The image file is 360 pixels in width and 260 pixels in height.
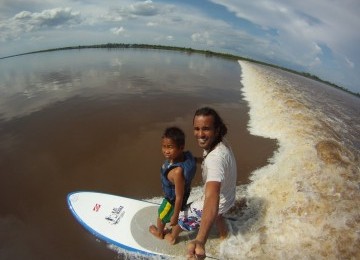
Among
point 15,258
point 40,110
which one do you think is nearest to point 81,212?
point 15,258

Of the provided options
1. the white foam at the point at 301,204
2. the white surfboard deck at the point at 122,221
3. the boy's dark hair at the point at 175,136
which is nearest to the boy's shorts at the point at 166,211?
the white surfboard deck at the point at 122,221

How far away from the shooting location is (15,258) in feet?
17.3

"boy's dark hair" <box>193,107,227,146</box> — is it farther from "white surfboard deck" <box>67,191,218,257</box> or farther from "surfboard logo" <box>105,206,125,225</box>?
"surfboard logo" <box>105,206,125,225</box>

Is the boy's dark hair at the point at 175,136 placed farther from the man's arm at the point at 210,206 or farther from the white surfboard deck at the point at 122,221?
the white surfboard deck at the point at 122,221

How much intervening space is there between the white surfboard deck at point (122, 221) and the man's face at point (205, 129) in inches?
100

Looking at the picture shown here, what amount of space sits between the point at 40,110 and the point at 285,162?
12.2m

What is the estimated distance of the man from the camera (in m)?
3.08

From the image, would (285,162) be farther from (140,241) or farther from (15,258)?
(15,258)

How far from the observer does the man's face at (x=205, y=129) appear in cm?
372

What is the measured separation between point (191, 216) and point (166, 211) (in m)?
0.44

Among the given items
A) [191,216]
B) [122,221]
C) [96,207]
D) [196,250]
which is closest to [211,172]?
[196,250]

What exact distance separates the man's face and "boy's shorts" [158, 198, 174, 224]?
1.41 metres

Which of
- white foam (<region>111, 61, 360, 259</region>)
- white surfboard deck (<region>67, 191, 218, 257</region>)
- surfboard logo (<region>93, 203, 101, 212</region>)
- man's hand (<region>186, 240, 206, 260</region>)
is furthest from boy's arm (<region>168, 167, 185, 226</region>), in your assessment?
surfboard logo (<region>93, 203, 101, 212</region>)

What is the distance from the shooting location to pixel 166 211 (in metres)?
4.67
